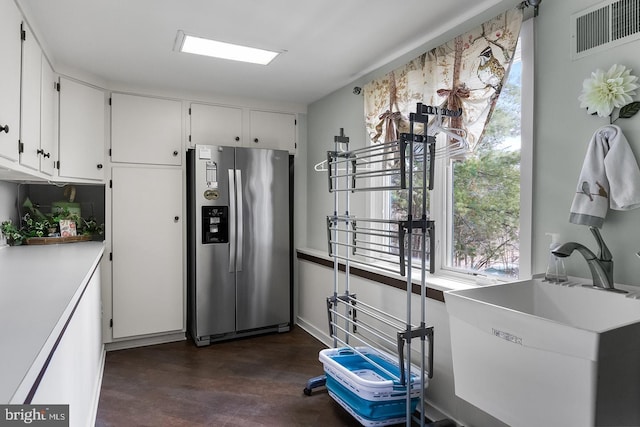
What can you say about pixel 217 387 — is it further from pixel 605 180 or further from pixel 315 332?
pixel 605 180

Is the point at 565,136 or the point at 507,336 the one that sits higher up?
the point at 565,136

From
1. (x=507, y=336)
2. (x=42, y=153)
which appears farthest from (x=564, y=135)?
(x=42, y=153)

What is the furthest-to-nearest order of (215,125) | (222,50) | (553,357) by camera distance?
(215,125), (222,50), (553,357)

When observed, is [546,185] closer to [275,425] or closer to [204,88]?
[275,425]

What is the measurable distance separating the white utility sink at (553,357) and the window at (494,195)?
431 millimetres

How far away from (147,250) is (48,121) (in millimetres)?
1275

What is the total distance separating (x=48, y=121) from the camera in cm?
263

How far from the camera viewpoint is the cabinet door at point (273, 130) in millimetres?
3854

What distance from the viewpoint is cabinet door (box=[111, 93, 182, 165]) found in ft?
10.8

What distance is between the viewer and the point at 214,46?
2.55 m

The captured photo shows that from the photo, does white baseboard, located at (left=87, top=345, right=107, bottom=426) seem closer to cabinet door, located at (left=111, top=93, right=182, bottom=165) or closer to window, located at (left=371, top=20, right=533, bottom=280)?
cabinet door, located at (left=111, top=93, right=182, bottom=165)

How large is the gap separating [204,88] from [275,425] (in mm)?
2769

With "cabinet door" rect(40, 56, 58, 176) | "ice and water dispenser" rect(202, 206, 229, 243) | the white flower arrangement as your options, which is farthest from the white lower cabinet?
the white flower arrangement

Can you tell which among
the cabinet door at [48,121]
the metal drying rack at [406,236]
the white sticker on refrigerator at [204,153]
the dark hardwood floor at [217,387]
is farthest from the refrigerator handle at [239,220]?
the cabinet door at [48,121]
